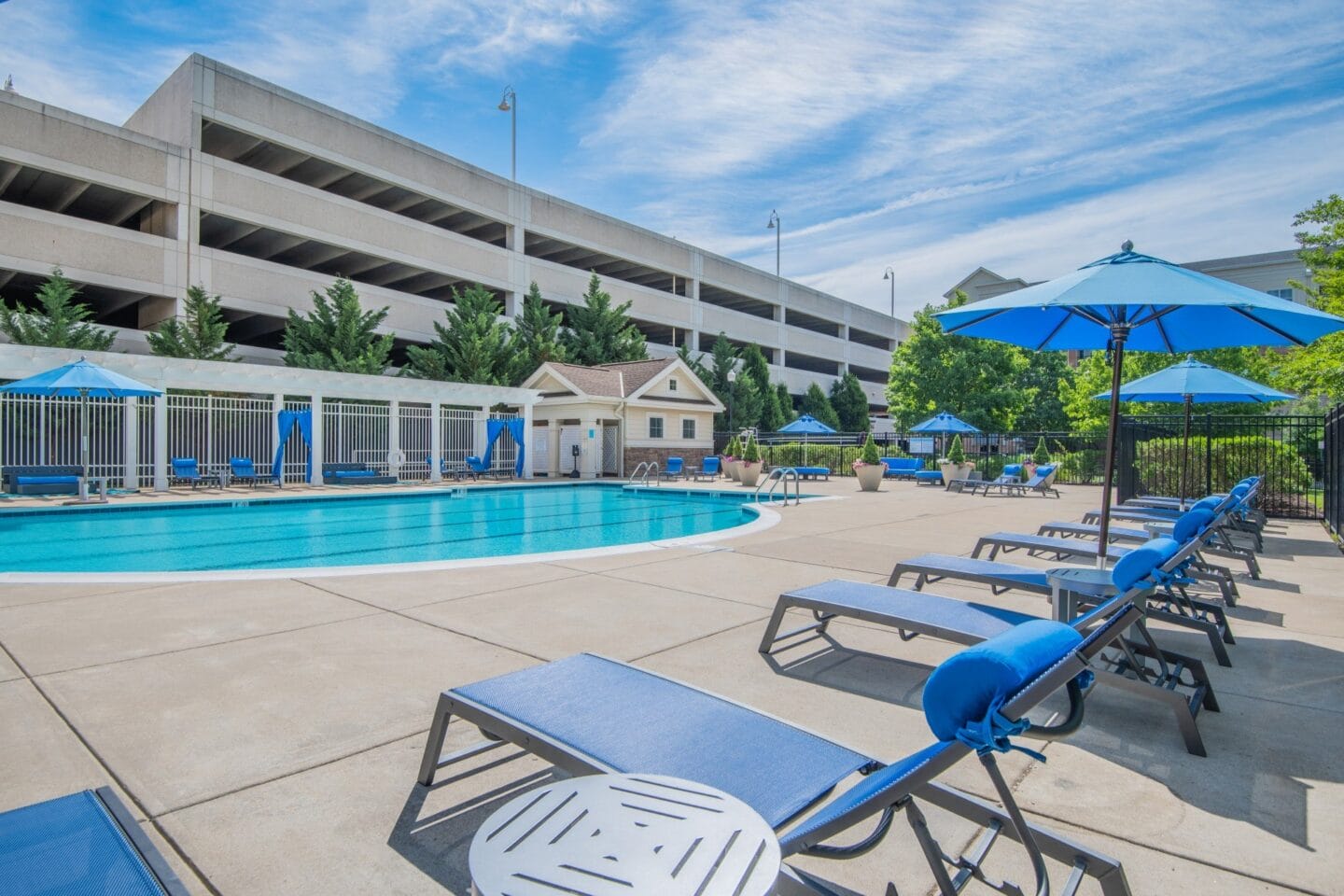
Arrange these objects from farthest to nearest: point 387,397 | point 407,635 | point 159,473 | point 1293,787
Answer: point 387,397 → point 159,473 → point 407,635 → point 1293,787

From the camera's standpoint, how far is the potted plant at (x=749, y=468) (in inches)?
839

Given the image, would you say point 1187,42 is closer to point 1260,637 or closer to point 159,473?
point 1260,637

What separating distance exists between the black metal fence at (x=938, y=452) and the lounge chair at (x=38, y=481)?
21078 mm

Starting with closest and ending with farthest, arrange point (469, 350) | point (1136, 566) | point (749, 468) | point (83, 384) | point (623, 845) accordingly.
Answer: point (623, 845) → point (1136, 566) → point (83, 384) → point (749, 468) → point (469, 350)

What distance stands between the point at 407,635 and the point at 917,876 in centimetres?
364

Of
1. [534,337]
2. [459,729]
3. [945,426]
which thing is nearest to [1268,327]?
[459,729]

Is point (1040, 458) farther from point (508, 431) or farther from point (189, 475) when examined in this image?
point (189, 475)

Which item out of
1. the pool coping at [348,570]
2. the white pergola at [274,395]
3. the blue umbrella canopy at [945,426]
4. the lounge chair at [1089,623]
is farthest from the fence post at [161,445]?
the blue umbrella canopy at [945,426]

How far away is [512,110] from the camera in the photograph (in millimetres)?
38438

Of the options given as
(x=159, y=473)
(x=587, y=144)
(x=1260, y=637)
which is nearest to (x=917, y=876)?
(x=1260, y=637)

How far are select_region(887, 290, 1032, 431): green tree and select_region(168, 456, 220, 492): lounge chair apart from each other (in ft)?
88.9

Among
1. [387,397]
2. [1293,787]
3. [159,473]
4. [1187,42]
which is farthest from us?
[387,397]

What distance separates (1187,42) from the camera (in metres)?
8.63

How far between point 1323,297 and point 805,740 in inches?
758
